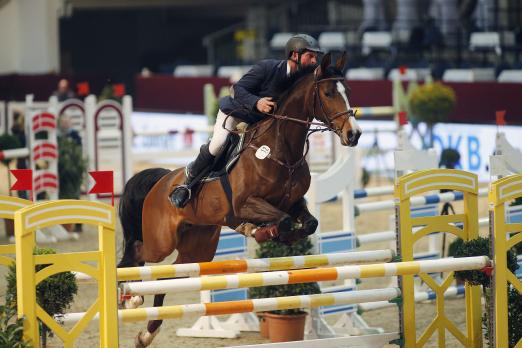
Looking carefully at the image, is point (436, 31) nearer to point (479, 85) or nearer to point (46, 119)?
point (479, 85)

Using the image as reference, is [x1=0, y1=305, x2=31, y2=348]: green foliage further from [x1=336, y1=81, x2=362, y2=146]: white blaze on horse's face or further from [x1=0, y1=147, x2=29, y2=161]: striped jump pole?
[x1=0, y1=147, x2=29, y2=161]: striped jump pole

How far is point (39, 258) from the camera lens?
4.32m

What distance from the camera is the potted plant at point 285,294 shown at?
6.81m

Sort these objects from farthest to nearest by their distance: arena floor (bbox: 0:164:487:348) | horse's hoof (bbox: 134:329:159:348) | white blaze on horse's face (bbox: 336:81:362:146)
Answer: arena floor (bbox: 0:164:487:348) → horse's hoof (bbox: 134:329:159:348) → white blaze on horse's face (bbox: 336:81:362:146)

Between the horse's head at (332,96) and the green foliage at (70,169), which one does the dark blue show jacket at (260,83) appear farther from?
the green foliage at (70,169)

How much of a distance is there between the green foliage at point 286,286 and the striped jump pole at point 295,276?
1560mm

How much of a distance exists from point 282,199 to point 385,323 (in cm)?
197

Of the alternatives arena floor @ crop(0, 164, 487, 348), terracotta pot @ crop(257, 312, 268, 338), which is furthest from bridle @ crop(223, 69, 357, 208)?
arena floor @ crop(0, 164, 487, 348)

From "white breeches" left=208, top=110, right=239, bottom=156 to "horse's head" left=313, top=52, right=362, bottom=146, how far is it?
62cm

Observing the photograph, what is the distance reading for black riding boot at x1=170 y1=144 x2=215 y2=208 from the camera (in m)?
6.26

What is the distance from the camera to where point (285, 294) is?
6781mm

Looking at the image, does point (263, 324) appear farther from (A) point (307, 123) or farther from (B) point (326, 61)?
(B) point (326, 61)

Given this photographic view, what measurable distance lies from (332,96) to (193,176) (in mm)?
1032

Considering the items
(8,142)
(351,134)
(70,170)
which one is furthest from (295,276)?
(8,142)
